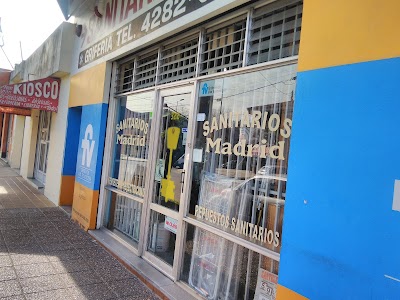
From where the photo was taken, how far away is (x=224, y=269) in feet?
11.3

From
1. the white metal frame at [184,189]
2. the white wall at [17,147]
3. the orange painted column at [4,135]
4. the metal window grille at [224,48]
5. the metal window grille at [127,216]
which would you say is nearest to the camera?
the white metal frame at [184,189]

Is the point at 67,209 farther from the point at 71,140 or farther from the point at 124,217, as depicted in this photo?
the point at 124,217

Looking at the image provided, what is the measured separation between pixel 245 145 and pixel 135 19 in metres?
3.00

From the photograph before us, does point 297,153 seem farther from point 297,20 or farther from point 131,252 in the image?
point 131,252

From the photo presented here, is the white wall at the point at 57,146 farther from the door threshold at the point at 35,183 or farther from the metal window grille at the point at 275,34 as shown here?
the metal window grille at the point at 275,34

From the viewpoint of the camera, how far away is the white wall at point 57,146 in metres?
7.98

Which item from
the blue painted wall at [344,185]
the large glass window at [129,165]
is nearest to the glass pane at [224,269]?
the blue painted wall at [344,185]

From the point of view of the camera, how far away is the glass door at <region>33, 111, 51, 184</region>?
1039 centimetres

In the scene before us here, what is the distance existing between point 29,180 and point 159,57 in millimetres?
8223

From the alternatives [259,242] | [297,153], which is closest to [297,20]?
[297,153]

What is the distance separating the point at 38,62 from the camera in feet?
33.1

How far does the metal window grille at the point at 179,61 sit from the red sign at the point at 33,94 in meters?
4.68

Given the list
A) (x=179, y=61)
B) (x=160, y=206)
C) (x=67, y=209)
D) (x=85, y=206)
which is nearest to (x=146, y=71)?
(x=179, y=61)

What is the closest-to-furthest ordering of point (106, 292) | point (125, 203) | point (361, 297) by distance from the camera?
1. point (361, 297)
2. point (106, 292)
3. point (125, 203)
